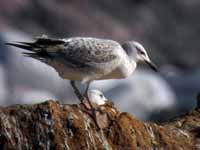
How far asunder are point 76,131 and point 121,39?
17.1 m

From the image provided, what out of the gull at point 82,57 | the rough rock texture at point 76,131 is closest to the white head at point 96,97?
the gull at point 82,57

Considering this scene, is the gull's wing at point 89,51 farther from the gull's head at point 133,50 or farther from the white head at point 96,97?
the white head at point 96,97

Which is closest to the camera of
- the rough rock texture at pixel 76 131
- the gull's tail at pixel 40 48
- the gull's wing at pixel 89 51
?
the rough rock texture at pixel 76 131

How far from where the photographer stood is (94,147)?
283 inches

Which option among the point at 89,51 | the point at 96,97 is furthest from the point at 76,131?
the point at 96,97

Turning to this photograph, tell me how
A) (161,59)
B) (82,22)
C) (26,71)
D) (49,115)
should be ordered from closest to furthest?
1. (49,115)
2. (26,71)
3. (161,59)
4. (82,22)

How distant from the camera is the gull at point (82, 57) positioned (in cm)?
860

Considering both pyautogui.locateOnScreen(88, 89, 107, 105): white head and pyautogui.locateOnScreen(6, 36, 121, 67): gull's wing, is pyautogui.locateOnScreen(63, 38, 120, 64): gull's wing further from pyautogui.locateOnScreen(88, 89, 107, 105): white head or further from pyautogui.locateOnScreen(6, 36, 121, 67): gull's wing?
pyautogui.locateOnScreen(88, 89, 107, 105): white head

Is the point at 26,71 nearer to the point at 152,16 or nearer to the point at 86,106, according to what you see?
the point at 152,16

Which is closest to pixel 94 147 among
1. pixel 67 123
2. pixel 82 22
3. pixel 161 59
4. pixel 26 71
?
pixel 67 123

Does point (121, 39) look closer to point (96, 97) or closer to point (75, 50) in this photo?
point (96, 97)

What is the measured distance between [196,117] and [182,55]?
16.9m

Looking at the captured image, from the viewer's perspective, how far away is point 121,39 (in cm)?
2419

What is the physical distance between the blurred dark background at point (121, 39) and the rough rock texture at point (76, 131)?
344 inches
